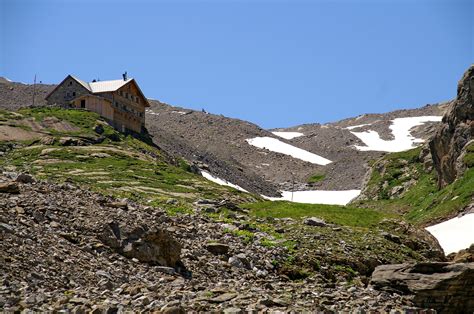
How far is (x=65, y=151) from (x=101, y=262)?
45416mm

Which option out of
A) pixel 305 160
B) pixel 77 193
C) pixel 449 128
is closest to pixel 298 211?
pixel 77 193

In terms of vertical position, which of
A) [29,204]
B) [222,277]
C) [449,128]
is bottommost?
[222,277]

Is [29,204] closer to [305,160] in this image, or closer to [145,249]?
[145,249]

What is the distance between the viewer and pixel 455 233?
51.6 meters

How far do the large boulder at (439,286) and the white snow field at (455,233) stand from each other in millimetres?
20907

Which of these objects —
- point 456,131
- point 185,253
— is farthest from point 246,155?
point 185,253

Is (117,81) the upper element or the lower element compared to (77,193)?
upper

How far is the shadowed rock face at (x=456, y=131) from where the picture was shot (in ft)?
227

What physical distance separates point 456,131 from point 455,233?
72.8 feet

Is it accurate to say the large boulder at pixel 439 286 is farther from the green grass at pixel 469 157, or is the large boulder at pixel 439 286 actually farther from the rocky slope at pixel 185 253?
the green grass at pixel 469 157

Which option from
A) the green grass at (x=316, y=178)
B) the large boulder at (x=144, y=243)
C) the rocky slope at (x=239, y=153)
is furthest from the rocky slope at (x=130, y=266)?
the green grass at (x=316, y=178)

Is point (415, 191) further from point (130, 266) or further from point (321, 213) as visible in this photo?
point (130, 266)

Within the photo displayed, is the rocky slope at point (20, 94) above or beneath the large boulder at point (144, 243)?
above

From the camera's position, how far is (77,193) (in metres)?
30.9
